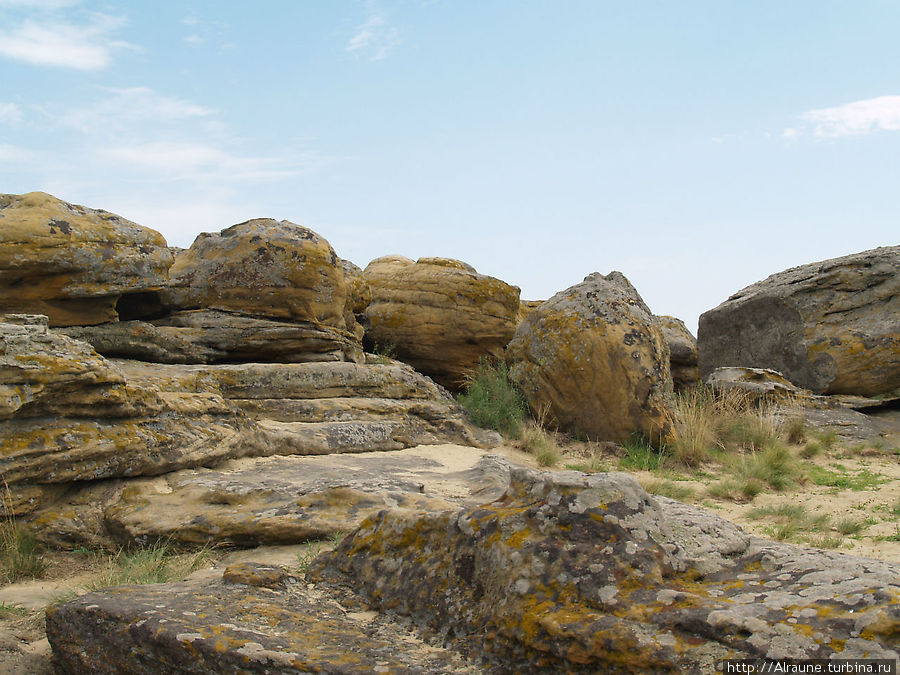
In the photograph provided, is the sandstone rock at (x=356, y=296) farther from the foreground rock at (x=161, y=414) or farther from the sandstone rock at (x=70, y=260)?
the sandstone rock at (x=70, y=260)

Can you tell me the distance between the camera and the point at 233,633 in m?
2.70

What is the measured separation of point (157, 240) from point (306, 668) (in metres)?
6.87

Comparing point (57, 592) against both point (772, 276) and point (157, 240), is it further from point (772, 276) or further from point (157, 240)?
point (772, 276)

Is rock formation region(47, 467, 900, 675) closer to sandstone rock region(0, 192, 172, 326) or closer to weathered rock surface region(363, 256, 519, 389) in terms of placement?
sandstone rock region(0, 192, 172, 326)

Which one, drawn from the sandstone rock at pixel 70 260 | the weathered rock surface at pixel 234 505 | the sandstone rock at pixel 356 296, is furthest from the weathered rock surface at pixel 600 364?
the sandstone rock at pixel 70 260

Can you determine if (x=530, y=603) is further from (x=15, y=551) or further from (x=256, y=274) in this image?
(x=256, y=274)

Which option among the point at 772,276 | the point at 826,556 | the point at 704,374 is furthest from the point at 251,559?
the point at 772,276

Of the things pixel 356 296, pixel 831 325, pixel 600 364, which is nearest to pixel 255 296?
pixel 356 296

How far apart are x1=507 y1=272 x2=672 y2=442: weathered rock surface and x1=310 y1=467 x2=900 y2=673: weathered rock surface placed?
6.31 metres

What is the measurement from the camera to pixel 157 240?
834 centimetres

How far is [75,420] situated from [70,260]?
110 inches

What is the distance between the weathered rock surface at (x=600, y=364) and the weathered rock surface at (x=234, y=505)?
12.5ft

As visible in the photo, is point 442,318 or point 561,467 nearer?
point 561,467

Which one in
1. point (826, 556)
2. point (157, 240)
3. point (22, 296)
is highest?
point (157, 240)
